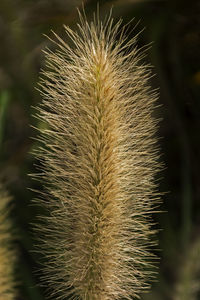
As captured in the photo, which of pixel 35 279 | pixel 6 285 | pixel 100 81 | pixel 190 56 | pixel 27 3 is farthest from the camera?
pixel 190 56

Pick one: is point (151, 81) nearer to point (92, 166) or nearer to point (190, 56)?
point (190, 56)

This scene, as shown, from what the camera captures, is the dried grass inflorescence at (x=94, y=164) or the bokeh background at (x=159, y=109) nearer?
the dried grass inflorescence at (x=94, y=164)

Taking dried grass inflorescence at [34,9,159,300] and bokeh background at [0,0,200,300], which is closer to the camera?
dried grass inflorescence at [34,9,159,300]

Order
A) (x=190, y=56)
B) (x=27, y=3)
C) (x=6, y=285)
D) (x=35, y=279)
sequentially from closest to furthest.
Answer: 1. (x=6, y=285)
2. (x=27, y=3)
3. (x=35, y=279)
4. (x=190, y=56)

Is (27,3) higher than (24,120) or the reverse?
higher

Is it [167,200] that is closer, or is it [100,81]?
[100,81]

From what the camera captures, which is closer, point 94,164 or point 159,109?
point 94,164

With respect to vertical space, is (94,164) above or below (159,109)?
below

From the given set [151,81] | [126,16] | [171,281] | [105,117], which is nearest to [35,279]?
[171,281]
